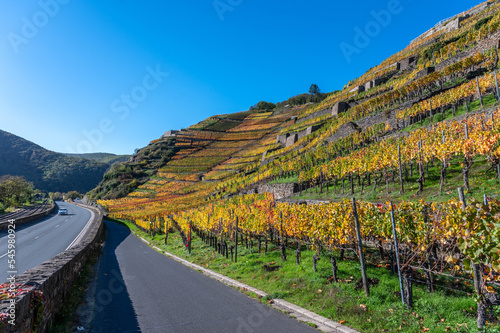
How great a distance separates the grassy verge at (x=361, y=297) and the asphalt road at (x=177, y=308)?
1.14m

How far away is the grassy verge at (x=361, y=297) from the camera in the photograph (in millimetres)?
5734

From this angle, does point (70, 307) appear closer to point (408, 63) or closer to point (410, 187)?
→ point (410, 187)

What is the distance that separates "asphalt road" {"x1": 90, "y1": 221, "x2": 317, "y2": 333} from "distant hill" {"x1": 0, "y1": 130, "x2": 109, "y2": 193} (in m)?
163

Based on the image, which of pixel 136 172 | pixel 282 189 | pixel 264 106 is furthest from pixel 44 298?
pixel 264 106

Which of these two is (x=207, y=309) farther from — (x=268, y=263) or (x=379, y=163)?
(x=379, y=163)

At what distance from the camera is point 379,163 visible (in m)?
18.0

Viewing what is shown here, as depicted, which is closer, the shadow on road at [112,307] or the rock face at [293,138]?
the shadow on road at [112,307]

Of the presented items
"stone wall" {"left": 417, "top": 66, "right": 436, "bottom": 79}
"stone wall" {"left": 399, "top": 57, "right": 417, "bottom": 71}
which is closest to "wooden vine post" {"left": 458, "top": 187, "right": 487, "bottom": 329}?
"stone wall" {"left": 417, "top": 66, "right": 436, "bottom": 79}

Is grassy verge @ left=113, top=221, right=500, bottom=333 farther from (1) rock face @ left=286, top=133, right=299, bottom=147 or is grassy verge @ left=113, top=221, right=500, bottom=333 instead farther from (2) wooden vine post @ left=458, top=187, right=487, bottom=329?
(1) rock face @ left=286, top=133, right=299, bottom=147

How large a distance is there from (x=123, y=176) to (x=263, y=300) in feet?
341

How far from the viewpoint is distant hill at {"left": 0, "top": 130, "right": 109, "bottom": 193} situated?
463 feet

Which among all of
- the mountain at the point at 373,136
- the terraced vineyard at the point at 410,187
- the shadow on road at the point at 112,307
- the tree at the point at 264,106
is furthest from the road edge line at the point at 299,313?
the tree at the point at 264,106

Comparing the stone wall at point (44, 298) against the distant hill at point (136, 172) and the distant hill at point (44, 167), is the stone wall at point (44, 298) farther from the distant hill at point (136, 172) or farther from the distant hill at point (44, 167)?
the distant hill at point (44, 167)

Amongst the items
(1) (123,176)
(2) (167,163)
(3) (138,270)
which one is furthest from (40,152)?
(3) (138,270)
